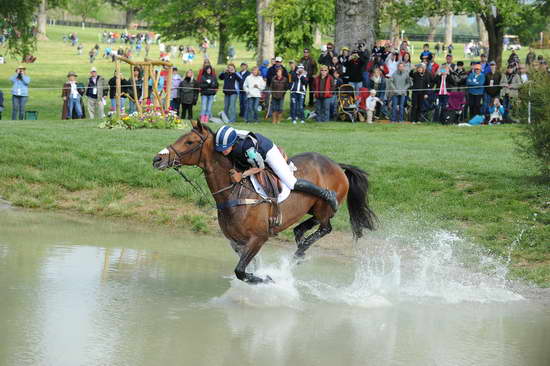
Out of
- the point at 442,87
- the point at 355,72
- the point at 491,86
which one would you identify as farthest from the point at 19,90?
the point at 491,86

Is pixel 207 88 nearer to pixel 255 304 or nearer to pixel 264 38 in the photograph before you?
pixel 264 38

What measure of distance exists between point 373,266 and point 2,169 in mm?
8370

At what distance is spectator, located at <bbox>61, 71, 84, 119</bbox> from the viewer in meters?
27.8

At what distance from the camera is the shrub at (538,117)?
14719mm

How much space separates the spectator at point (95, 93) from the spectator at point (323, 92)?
22.3ft

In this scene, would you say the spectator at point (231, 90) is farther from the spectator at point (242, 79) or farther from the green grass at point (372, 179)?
the green grass at point (372, 179)

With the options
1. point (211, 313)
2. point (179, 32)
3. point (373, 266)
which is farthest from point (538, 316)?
point (179, 32)


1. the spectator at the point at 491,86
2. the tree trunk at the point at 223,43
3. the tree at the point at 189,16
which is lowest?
the spectator at the point at 491,86

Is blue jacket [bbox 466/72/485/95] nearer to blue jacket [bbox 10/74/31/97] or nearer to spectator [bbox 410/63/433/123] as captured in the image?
spectator [bbox 410/63/433/123]

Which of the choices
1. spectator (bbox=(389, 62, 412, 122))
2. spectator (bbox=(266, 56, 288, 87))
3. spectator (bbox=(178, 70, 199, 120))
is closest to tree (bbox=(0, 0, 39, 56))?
spectator (bbox=(178, 70, 199, 120))

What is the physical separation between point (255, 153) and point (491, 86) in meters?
16.7

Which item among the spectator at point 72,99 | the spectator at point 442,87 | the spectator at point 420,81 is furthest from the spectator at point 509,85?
the spectator at point 72,99

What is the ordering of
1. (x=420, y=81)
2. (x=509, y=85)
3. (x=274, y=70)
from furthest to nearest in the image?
(x=274, y=70) → (x=420, y=81) → (x=509, y=85)

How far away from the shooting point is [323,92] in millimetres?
26219
